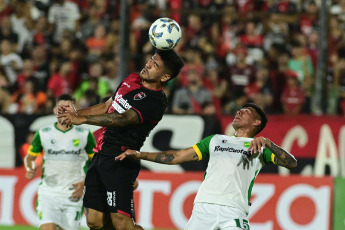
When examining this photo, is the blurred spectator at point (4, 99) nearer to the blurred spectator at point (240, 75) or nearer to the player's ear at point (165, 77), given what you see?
the blurred spectator at point (240, 75)

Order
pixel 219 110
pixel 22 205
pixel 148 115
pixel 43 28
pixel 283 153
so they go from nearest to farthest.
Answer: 1. pixel 283 153
2. pixel 148 115
3. pixel 22 205
4. pixel 219 110
5. pixel 43 28

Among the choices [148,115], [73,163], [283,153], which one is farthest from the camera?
[73,163]

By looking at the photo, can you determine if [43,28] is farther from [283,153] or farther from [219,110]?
[283,153]

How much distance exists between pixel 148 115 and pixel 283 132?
5.43 meters

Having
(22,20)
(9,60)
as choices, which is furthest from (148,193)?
(22,20)

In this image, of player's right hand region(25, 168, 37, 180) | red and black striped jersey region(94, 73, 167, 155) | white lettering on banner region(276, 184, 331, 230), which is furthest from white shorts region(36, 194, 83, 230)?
white lettering on banner region(276, 184, 331, 230)

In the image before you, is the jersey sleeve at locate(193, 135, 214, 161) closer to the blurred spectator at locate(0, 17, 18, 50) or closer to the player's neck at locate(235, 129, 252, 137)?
the player's neck at locate(235, 129, 252, 137)

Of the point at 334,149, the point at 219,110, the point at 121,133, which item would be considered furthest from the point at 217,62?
the point at 121,133

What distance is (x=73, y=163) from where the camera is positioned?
29.3 ft

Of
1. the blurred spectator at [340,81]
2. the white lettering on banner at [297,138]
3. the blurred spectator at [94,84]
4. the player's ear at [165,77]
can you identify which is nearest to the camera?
the player's ear at [165,77]

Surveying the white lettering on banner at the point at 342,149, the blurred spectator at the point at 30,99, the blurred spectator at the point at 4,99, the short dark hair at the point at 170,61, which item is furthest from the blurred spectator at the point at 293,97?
the short dark hair at the point at 170,61

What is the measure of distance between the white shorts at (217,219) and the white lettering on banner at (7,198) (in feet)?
19.2

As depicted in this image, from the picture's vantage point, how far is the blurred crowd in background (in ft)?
43.9

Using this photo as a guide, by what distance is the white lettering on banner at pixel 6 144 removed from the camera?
12.9 metres
